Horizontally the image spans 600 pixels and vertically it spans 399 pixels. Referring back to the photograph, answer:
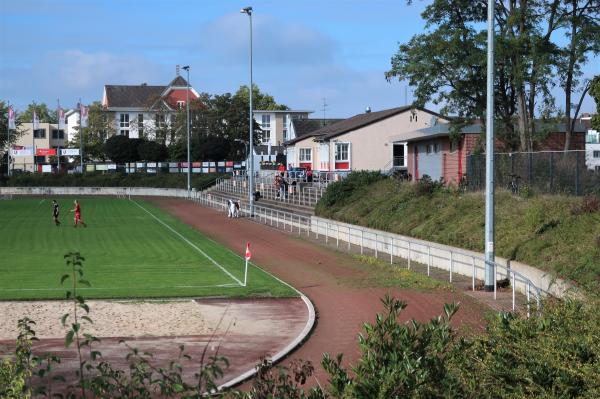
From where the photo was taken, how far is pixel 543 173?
29953 millimetres

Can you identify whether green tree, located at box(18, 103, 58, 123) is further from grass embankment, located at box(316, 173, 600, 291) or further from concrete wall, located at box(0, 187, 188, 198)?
grass embankment, located at box(316, 173, 600, 291)

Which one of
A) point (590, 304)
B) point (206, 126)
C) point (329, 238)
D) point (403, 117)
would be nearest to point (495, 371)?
point (590, 304)

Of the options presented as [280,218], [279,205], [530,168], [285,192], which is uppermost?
[530,168]

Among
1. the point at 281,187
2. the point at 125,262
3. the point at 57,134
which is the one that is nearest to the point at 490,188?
the point at 125,262

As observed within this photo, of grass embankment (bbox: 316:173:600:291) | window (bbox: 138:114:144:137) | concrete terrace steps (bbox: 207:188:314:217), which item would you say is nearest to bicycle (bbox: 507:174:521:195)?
grass embankment (bbox: 316:173:600:291)

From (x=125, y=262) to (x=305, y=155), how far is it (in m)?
52.3

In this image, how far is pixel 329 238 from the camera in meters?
40.1

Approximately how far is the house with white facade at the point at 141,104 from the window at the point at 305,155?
3857 centimetres

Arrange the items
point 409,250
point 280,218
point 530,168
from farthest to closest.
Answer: point 280,218 → point 530,168 → point 409,250

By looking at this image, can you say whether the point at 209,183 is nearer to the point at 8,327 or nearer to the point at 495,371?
the point at 8,327

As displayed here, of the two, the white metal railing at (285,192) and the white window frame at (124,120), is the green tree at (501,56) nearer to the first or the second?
the white metal railing at (285,192)

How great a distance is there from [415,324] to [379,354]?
1.53 ft

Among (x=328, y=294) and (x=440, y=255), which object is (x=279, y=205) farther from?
(x=328, y=294)

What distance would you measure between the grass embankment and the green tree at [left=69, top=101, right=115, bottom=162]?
8395 centimetres
